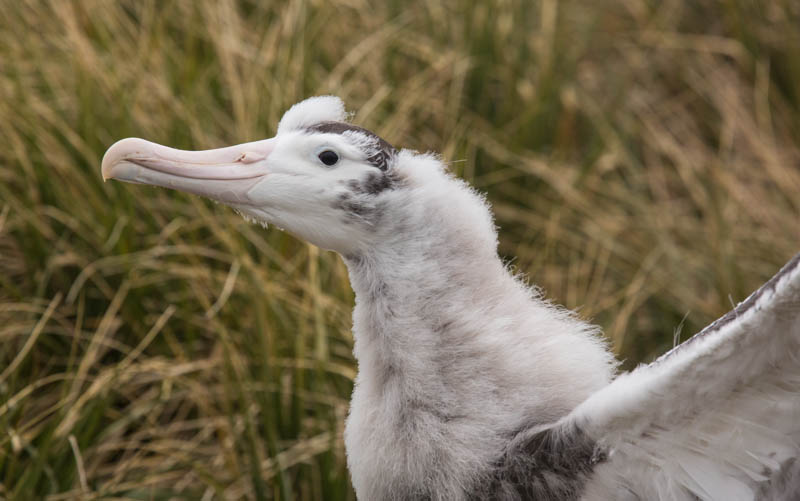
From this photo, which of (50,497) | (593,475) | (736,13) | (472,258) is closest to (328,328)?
(50,497)

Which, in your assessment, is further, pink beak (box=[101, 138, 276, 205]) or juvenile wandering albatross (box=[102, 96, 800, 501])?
pink beak (box=[101, 138, 276, 205])

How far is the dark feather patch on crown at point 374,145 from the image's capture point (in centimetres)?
236

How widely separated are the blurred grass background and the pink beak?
1101 millimetres

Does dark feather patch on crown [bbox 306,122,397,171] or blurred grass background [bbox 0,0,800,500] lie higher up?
dark feather patch on crown [bbox 306,122,397,171]

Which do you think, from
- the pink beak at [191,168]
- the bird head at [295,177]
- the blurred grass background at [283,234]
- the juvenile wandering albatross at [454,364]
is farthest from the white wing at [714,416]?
the blurred grass background at [283,234]

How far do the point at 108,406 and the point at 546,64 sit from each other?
8.45ft

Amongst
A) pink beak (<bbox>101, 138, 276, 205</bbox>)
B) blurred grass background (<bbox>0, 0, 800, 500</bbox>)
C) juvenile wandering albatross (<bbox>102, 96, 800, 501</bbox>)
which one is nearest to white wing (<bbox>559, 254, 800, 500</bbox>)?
juvenile wandering albatross (<bbox>102, 96, 800, 501</bbox>)

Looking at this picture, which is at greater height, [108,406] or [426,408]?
[426,408]

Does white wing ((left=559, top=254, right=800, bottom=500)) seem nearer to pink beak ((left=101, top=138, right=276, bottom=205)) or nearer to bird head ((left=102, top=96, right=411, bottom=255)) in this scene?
bird head ((left=102, top=96, right=411, bottom=255))

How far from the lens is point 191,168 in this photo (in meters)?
2.30

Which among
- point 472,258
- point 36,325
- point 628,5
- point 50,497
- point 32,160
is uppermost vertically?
point 628,5

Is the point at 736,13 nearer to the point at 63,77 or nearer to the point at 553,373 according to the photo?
the point at 63,77

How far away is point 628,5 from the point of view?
5.79 metres

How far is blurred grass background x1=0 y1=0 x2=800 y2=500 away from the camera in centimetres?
342
